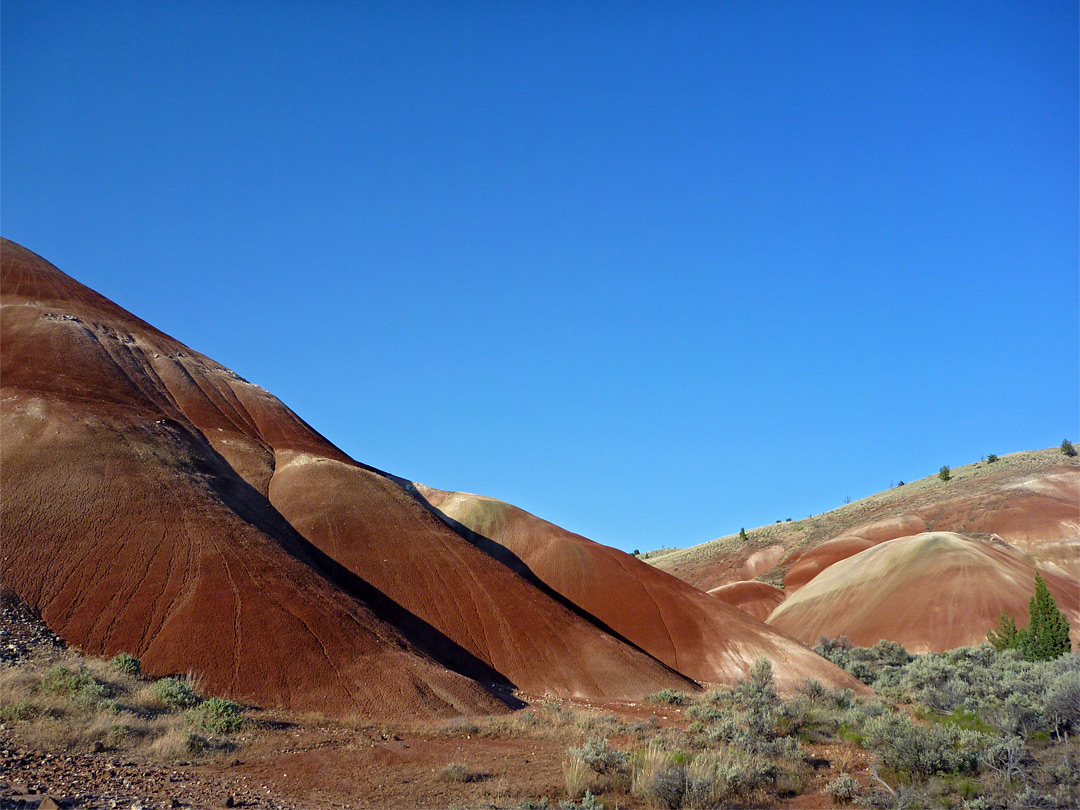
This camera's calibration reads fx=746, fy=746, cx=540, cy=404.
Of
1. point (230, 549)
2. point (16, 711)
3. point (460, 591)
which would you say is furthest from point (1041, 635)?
point (16, 711)

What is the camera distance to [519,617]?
2964cm

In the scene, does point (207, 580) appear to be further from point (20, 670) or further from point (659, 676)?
point (659, 676)

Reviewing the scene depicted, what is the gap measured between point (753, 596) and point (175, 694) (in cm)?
4930

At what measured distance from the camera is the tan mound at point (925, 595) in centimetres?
4128

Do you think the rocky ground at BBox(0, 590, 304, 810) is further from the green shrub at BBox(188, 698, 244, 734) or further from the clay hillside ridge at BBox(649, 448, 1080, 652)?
the clay hillside ridge at BBox(649, 448, 1080, 652)

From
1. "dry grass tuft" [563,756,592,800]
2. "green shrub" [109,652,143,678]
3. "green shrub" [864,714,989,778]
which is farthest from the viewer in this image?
"green shrub" [109,652,143,678]

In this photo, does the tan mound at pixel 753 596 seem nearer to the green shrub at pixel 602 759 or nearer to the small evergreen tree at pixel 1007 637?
the small evergreen tree at pixel 1007 637

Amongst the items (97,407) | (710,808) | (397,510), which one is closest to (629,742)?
(710,808)

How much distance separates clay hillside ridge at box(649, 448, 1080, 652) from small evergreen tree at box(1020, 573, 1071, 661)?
7.88 m

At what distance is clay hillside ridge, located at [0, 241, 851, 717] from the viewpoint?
20.1 metres

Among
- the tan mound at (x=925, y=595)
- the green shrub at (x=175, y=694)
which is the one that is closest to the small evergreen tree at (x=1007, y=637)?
the tan mound at (x=925, y=595)

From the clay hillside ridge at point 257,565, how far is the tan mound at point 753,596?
2019 centimetres

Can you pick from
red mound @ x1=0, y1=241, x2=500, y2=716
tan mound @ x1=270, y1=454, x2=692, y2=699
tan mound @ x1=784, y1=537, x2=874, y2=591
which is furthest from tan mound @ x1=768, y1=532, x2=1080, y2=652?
red mound @ x1=0, y1=241, x2=500, y2=716

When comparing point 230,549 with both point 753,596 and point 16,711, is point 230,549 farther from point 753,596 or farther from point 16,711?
point 753,596
